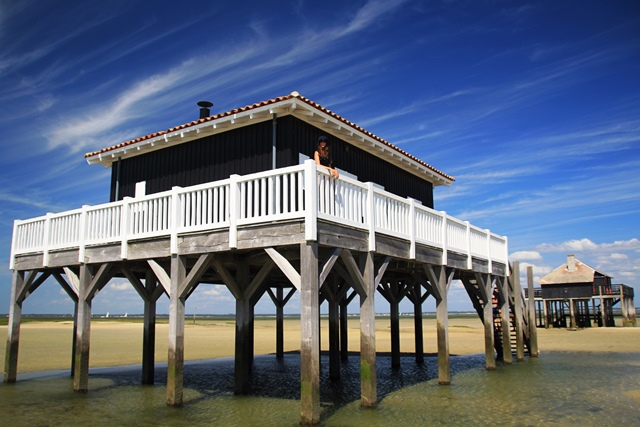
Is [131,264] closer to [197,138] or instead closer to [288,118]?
[197,138]

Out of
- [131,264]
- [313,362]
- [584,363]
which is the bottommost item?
[584,363]

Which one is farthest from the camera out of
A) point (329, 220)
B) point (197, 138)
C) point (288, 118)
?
point (197, 138)

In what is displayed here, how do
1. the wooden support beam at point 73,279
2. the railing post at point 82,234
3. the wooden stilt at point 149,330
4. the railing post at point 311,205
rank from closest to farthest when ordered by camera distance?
the railing post at point 311,205
the railing post at point 82,234
the wooden support beam at point 73,279
the wooden stilt at point 149,330

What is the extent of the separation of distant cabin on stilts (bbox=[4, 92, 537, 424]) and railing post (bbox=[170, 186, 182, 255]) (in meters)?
0.02

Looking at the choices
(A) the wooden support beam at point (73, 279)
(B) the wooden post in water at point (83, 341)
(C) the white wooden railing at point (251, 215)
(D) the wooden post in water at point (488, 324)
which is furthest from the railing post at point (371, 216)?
(A) the wooden support beam at point (73, 279)

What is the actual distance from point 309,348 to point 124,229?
6.44 m

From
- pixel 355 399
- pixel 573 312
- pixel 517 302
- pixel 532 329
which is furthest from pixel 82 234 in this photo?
pixel 573 312

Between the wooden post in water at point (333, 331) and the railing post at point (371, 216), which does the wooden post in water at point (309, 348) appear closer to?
the railing post at point (371, 216)

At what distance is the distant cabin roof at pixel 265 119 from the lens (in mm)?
13320

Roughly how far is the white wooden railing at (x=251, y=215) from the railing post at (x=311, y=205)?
0.02 meters

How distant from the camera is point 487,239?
62.3 feet

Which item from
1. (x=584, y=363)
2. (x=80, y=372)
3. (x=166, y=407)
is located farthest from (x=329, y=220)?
(x=584, y=363)

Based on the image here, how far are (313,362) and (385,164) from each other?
408 inches

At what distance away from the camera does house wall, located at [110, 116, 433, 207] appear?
13.8 meters
